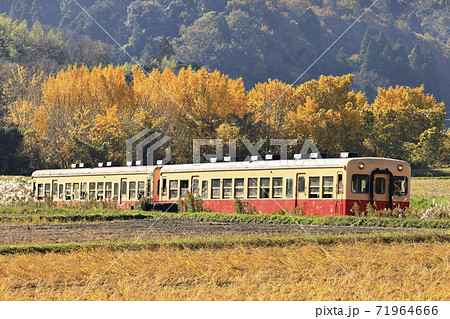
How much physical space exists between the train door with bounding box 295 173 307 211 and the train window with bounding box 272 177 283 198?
39.1 inches

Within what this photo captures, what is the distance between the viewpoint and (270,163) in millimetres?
36594

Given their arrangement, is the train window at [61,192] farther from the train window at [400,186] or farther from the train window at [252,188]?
the train window at [400,186]

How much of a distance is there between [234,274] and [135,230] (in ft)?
37.2

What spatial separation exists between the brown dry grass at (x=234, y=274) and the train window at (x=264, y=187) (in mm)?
15695

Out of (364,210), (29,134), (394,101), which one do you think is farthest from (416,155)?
(364,210)

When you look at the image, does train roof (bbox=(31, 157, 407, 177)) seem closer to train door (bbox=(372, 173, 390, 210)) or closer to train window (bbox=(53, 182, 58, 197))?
train window (bbox=(53, 182, 58, 197))

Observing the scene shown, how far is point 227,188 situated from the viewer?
38.6 metres

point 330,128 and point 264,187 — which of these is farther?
point 330,128

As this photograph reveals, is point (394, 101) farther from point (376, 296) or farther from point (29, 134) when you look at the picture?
point (376, 296)

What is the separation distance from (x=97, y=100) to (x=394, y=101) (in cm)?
4131

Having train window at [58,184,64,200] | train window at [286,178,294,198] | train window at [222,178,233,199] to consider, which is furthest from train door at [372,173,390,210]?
train window at [58,184,64,200]

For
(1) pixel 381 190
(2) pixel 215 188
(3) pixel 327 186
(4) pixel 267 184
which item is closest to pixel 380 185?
(1) pixel 381 190

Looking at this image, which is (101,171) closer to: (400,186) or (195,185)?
(195,185)

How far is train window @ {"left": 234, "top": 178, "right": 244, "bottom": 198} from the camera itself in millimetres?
37875
